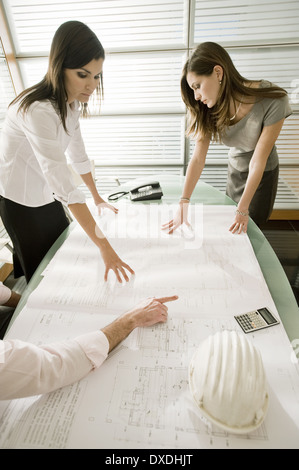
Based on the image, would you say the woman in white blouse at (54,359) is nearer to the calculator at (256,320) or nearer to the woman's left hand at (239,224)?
the calculator at (256,320)

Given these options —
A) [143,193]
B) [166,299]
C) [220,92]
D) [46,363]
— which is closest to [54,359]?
[46,363]

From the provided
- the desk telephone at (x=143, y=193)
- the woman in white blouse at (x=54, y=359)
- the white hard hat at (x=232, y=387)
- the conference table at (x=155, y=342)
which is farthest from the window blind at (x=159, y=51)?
the white hard hat at (x=232, y=387)

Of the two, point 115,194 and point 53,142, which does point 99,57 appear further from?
point 115,194

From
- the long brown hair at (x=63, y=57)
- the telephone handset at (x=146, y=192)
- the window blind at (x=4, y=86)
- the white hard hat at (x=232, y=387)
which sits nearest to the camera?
the white hard hat at (x=232, y=387)

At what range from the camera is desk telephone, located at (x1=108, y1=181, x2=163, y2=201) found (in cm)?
163

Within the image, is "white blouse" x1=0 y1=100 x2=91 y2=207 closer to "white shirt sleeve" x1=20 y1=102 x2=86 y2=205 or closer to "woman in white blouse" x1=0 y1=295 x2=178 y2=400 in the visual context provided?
"white shirt sleeve" x1=20 y1=102 x2=86 y2=205

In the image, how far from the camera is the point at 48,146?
942 millimetres

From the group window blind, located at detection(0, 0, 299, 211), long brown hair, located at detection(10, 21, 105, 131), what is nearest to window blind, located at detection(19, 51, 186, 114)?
window blind, located at detection(0, 0, 299, 211)

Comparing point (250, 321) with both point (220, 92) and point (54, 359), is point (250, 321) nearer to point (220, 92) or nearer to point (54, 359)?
point (54, 359)

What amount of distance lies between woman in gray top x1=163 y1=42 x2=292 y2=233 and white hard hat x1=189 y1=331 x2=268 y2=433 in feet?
2.45

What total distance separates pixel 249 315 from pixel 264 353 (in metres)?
0.12

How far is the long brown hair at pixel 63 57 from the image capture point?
3.04 feet

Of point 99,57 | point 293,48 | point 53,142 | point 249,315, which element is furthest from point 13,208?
point 293,48

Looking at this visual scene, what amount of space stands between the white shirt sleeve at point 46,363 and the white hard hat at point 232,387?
28 centimetres
